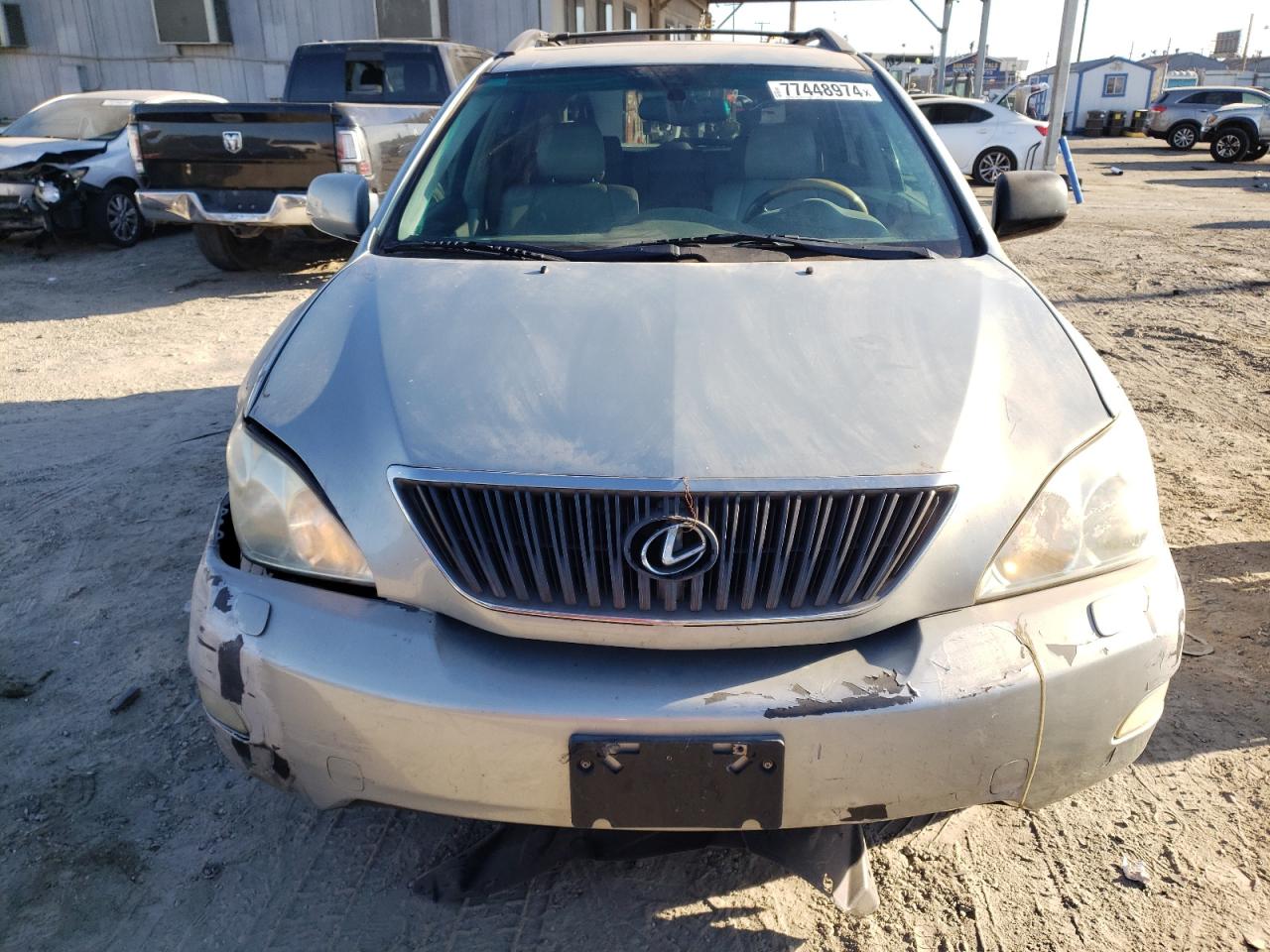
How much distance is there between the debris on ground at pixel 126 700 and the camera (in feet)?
9.00

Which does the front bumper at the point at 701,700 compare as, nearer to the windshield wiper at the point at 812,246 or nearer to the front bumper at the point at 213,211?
the windshield wiper at the point at 812,246

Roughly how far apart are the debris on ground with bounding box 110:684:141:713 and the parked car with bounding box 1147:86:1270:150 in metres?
29.5

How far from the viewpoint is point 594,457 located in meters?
1.78

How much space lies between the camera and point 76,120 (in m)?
10.6

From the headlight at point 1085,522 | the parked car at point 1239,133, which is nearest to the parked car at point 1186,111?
the parked car at point 1239,133

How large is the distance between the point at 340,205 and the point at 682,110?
1.15m

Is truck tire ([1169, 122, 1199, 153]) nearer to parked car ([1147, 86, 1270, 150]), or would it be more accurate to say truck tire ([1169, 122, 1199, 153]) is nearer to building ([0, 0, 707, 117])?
parked car ([1147, 86, 1270, 150])

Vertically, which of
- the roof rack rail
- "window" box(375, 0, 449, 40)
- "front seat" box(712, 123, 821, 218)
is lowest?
"front seat" box(712, 123, 821, 218)

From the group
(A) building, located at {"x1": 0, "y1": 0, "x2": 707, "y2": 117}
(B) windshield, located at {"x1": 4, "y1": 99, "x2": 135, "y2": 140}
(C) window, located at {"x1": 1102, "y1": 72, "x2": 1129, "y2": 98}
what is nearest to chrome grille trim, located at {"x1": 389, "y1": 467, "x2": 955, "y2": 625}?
(B) windshield, located at {"x1": 4, "y1": 99, "x2": 135, "y2": 140}

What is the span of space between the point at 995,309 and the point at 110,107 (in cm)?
1128

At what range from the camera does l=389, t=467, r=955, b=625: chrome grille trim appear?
171cm

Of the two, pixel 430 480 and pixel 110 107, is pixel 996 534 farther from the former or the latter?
pixel 110 107

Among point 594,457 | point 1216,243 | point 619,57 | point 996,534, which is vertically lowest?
point 1216,243

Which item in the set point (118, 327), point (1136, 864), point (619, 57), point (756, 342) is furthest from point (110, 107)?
point (1136, 864)
